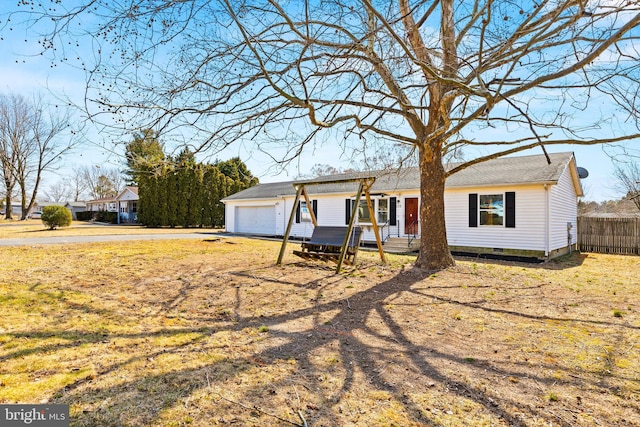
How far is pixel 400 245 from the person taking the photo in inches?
608

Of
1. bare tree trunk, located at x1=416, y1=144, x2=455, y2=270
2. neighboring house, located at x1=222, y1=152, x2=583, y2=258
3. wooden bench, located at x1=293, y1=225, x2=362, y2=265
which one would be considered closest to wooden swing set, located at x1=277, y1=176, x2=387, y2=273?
wooden bench, located at x1=293, y1=225, x2=362, y2=265

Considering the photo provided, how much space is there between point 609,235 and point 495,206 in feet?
21.7

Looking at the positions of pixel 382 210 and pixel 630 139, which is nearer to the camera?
pixel 630 139

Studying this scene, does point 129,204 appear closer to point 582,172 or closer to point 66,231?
point 66,231

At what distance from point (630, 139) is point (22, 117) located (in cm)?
4142

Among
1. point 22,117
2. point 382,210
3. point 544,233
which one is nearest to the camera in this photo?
point 544,233

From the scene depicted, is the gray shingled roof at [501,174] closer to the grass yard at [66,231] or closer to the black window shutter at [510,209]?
the black window shutter at [510,209]

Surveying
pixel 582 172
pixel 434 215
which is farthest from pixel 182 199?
pixel 582 172

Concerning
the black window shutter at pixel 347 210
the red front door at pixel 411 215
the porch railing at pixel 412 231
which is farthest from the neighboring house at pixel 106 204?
the porch railing at pixel 412 231

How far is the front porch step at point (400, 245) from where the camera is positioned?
14906 millimetres

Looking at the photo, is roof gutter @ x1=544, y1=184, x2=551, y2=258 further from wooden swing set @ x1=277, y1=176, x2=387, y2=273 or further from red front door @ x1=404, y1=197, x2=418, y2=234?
wooden swing set @ x1=277, y1=176, x2=387, y2=273

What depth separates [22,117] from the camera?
31.5m

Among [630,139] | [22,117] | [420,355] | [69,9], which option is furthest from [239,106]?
[22,117]

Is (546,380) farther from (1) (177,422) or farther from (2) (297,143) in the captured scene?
(2) (297,143)
